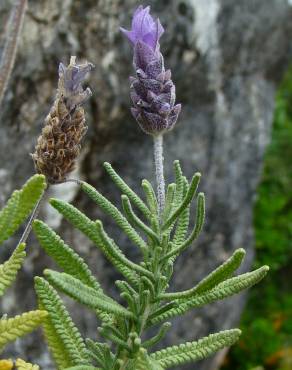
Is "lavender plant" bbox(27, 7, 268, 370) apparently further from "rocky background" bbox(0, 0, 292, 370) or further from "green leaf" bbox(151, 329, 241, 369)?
"rocky background" bbox(0, 0, 292, 370)

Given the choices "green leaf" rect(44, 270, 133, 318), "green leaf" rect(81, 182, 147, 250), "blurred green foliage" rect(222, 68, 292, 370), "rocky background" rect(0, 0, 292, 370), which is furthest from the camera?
"blurred green foliage" rect(222, 68, 292, 370)

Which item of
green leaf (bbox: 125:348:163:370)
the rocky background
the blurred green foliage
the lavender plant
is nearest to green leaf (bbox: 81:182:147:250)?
the lavender plant

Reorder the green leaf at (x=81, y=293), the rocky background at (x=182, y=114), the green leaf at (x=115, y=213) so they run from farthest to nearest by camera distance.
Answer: the rocky background at (x=182, y=114) → the green leaf at (x=115, y=213) → the green leaf at (x=81, y=293)

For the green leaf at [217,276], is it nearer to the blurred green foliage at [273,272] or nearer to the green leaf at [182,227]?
the green leaf at [182,227]

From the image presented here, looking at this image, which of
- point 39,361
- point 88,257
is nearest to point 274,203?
point 88,257

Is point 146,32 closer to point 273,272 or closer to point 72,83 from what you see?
point 72,83

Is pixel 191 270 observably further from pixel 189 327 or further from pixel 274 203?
pixel 274 203

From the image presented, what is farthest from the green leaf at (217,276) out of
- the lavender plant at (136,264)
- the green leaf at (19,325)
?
the green leaf at (19,325)
